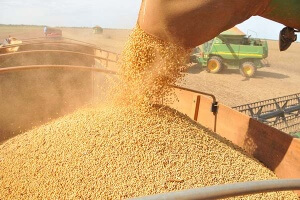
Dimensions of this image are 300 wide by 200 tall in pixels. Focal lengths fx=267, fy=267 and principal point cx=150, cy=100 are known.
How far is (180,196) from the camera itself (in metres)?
0.84

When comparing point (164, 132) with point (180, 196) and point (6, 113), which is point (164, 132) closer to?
point (180, 196)

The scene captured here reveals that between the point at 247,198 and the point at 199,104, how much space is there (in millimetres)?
1535

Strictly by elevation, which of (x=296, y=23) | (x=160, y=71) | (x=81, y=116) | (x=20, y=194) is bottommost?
(x=20, y=194)

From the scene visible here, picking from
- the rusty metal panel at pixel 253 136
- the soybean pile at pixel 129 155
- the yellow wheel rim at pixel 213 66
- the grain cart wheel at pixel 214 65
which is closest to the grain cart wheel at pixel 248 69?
the grain cart wheel at pixel 214 65

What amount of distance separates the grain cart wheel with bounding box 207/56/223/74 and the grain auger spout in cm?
1036

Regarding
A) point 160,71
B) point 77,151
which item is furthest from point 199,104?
point 77,151

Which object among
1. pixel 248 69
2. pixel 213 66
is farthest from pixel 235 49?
pixel 213 66

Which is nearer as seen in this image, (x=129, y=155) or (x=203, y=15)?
(x=203, y=15)

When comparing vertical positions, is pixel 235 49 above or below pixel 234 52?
above

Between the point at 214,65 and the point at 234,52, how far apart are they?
125cm

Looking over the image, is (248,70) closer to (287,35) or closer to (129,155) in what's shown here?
(287,35)

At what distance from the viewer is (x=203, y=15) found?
1881mm

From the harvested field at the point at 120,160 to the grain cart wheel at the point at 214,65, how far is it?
32.9ft

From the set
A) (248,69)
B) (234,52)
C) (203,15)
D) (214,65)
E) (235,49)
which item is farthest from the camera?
(214,65)
